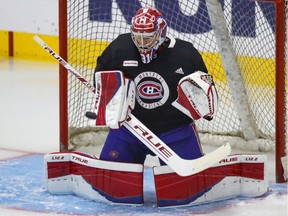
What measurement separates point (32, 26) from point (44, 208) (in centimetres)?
478

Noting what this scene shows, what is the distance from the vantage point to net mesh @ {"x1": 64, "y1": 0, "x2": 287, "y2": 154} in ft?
15.0

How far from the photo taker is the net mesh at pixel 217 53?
4578 millimetres

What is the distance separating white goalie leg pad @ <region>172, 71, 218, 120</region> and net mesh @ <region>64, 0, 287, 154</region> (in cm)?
116

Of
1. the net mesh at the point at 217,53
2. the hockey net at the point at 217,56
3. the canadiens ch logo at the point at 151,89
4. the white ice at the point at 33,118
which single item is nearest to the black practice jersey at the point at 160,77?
the canadiens ch logo at the point at 151,89

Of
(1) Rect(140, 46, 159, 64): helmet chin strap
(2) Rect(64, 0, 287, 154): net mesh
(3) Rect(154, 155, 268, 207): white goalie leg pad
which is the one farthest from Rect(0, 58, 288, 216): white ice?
(1) Rect(140, 46, 159, 64): helmet chin strap

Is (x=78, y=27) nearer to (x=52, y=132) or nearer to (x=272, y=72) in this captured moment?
(x=52, y=132)

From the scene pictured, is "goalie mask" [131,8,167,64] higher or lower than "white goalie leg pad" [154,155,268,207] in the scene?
higher

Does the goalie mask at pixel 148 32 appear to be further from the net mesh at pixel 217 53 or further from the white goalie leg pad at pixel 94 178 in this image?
the net mesh at pixel 217 53

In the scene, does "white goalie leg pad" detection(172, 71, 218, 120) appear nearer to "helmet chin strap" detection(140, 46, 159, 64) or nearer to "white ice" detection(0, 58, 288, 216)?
"helmet chin strap" detection(140, 46, 159, 64)

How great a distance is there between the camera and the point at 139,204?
3.44 meters

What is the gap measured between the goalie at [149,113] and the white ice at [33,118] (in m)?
0.13

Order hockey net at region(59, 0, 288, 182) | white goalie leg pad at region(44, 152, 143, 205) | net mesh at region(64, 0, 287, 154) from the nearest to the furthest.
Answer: white goalie leg pad at region(44, 152, 143, 205) < hockey net at region(59, 0, 288, 182) < net mesh at region(64, 0, 287, 154)

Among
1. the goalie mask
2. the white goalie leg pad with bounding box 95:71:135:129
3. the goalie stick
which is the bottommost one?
the goalie stick

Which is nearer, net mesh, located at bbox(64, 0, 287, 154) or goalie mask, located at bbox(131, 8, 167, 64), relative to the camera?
goalie mask, located at bbox(131, 8, 167, 64)
